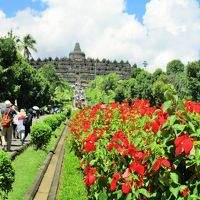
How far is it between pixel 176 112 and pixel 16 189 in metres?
6.29

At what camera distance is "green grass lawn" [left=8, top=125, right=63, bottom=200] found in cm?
932

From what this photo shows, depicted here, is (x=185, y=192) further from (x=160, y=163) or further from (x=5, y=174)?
(x=5, y=174)

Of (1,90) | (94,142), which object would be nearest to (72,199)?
(94,142)

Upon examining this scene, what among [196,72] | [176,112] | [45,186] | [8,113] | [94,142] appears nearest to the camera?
[176,112]

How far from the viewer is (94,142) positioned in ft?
19.6

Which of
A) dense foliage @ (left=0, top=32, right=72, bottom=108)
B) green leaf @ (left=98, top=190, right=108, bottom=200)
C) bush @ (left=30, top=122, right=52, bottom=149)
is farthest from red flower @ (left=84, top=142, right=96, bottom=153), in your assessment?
dense foliage @ (left=0, top=32, right=72, bottom=108)

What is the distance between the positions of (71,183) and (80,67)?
530ft

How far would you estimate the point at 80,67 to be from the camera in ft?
565

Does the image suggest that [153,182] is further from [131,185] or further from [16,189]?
[16,189]

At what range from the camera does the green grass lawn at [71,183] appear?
989 centimetres

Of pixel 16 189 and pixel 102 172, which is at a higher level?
pixel 102 172

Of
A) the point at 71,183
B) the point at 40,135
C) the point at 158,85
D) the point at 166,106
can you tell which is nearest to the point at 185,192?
Result: the point at 166,106

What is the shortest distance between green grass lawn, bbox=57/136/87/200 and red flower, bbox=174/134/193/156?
624cm

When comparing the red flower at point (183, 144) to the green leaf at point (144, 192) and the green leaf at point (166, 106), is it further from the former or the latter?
the green leaf at point (144, 192)
